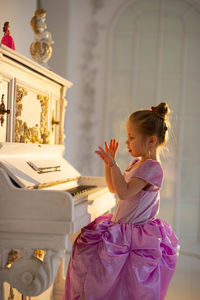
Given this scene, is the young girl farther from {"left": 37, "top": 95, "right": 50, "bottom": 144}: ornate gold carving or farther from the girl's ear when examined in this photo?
{"left": 37, "top": 95, "right": 50, "bottom": 144}: ornate gold carving

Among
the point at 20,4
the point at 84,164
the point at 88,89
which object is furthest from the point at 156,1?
the point at 84,164

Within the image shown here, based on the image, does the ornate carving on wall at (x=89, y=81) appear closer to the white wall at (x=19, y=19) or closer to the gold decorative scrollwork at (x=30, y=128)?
the white wall at (x=19, y=19)

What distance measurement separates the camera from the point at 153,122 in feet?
6.73

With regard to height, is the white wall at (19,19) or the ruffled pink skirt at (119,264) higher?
the white wall at (19,19)

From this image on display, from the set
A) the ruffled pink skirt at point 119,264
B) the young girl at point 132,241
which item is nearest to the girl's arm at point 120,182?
the young girl at point 132,241

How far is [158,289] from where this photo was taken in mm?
1858

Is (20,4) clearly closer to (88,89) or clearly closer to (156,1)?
(88,89)

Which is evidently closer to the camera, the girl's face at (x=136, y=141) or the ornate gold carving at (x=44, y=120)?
the girl's face at (x=136, y=141)

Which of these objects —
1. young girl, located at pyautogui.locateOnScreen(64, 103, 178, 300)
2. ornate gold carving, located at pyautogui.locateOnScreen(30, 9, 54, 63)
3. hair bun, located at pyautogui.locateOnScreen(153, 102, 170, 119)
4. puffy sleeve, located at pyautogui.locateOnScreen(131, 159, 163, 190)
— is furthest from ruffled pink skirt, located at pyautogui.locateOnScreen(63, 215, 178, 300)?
ornate gold carving, located at pyautogui.locateOnScreen(30, 9, 54, 63)

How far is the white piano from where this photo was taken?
1712 mm

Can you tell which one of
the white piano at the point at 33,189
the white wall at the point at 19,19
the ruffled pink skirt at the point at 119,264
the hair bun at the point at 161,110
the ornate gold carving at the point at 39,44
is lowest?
the ruffled pink skirt at the point at 119,264

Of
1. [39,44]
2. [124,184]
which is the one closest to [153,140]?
[124,184]

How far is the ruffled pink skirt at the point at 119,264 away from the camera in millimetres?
1818

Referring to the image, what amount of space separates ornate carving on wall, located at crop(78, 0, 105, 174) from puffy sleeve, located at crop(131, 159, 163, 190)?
2491 millimetres
